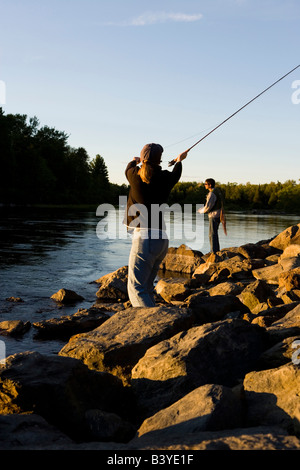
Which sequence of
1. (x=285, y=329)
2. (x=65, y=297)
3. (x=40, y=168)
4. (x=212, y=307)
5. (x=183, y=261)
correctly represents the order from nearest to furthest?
1. (x=285, y=329)
2. (x=212, y=307)
3. (x=65, y=297)
4. (x=183, y=261)
5. (x=40, y=168)

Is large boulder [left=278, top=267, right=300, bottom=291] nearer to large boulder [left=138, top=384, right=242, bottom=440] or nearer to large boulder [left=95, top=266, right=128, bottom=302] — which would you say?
large boulder [left=95, top=266, right=128, bottom=302]

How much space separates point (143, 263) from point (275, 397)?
2.01 m

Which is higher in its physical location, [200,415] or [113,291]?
[200,415]

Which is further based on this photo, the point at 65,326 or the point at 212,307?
the point at 65,326

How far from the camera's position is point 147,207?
15.8 ft

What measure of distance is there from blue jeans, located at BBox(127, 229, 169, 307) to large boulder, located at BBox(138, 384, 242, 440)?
186 cm

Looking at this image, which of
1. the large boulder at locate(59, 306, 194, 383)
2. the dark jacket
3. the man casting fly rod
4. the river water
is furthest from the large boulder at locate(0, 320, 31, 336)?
the dark jacket

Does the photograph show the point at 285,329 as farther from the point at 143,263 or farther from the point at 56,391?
the point at 56,391

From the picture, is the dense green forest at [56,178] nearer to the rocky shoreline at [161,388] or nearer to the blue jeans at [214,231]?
the blue jeans at [214,231]

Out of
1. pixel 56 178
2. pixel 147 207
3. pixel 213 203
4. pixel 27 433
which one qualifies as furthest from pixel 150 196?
pixel 56 178

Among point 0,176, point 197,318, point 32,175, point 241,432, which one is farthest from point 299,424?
point 32,175

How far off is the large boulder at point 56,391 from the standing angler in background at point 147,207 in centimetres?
150

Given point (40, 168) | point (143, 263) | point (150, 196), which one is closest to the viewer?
point (150, 196)

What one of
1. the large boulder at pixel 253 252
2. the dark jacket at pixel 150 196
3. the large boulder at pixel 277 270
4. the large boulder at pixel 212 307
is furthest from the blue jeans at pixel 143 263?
the large boulder at pixel 253 252
